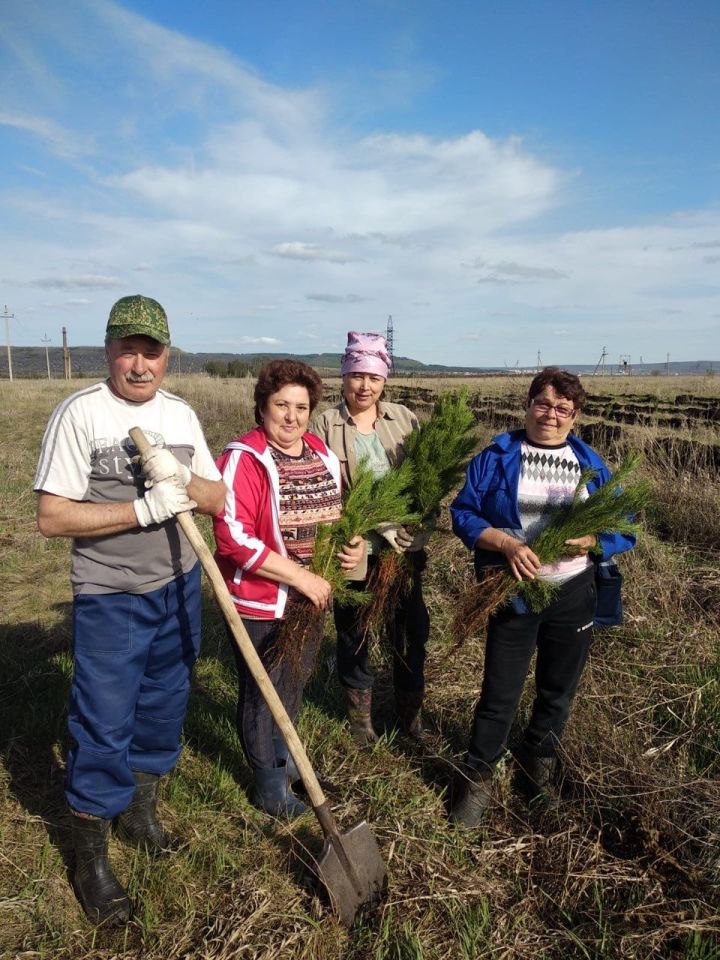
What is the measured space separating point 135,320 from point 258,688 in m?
1.46

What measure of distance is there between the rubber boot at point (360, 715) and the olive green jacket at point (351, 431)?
1112 mm

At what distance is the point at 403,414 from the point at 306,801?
1.86m

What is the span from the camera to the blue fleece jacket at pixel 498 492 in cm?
244

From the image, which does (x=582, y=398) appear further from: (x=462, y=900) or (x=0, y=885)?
(x=0, y=885)

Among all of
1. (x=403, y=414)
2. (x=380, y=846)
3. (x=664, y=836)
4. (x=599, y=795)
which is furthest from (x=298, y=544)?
(x=664, y=836)

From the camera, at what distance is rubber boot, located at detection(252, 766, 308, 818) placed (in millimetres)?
2574

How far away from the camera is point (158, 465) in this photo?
1.94m

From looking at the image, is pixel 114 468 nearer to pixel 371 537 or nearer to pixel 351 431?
pixel 351 431

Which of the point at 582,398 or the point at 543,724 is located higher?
the point at 582,398

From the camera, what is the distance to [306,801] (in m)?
2.79

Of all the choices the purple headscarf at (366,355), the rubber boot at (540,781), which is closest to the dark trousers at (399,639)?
the rubber boot at (540,781)

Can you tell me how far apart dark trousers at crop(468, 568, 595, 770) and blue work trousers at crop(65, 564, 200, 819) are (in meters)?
1.26

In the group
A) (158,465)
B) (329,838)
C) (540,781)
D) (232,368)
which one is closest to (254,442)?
(158,465)

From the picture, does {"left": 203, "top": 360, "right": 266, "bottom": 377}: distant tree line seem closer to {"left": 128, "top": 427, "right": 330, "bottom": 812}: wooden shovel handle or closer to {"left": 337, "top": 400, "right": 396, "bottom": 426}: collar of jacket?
{"left": 337, "top": 400, "right": 396, "bottom": 426}: collar of jacket
